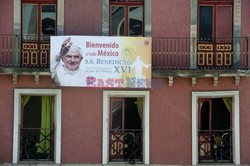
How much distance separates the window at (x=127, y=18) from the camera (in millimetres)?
16859

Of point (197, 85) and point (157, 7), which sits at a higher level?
point (157, 7)

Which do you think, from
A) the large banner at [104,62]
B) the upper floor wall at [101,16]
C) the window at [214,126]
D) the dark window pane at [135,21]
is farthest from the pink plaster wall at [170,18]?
the window at [214,126]

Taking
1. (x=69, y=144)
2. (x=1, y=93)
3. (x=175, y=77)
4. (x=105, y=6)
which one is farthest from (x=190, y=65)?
(x=1, y=93)

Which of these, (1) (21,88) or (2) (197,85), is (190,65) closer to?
(2) (197,85)

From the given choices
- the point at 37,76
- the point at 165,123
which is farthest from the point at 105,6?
the point at 165,123

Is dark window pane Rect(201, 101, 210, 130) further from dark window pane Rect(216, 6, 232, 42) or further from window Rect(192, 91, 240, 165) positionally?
dark window pane Rect(216, 6, 232, 42)

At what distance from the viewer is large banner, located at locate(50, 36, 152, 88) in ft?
52.6

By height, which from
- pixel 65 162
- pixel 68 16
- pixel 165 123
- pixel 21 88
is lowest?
pixel 65 162

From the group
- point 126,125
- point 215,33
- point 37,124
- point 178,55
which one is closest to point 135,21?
point 178,55

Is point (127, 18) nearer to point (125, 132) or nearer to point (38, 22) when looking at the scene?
point (38, 22)

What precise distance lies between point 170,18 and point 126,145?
4.31m

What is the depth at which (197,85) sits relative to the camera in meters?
16.6

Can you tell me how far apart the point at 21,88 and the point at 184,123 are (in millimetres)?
5270

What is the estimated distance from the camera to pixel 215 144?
1683cm
